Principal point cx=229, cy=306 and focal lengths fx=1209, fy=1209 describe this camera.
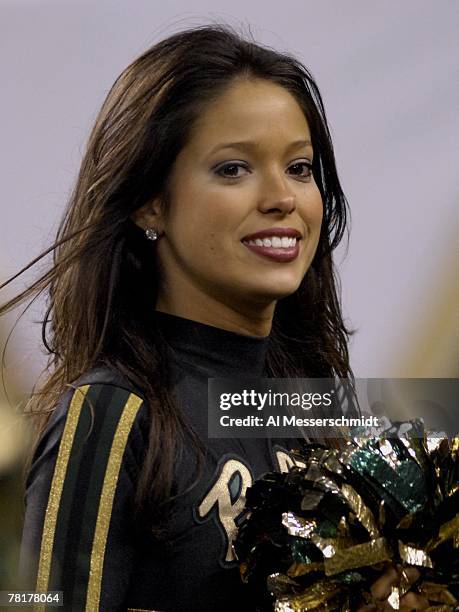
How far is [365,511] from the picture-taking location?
41.1 inches

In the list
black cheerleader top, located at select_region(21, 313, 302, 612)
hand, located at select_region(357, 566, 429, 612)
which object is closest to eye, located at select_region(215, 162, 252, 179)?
black cheerleader top, located at select_region(21, 313, 302, 612)

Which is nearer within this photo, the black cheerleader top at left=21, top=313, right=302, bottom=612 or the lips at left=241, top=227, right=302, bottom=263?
the black cheerleader top at left=21, top=313, right=302, bottom=612

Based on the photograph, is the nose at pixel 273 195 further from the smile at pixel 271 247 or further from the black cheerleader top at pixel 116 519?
the black cheerleader top at pixel 116 519

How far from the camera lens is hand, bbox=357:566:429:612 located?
3.31ft

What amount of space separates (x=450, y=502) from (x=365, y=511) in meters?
0.07

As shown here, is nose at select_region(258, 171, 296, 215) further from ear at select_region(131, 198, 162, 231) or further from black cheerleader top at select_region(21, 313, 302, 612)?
black cheerleader top at select_region(21, 313, 302, 612)

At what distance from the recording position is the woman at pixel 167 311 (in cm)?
108

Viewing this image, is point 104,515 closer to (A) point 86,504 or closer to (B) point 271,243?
(A) point 86,504

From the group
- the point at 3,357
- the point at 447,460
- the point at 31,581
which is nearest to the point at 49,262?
the point at 3,357

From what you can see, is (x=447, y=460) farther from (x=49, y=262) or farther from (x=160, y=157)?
(x=49, y=262)

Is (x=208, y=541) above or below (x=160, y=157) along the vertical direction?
below

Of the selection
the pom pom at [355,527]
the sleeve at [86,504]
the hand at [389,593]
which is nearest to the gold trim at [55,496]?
the sleeve at [86,504]

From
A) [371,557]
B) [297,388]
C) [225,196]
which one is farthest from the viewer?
[297,388]

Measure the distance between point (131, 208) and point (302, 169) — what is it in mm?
180
